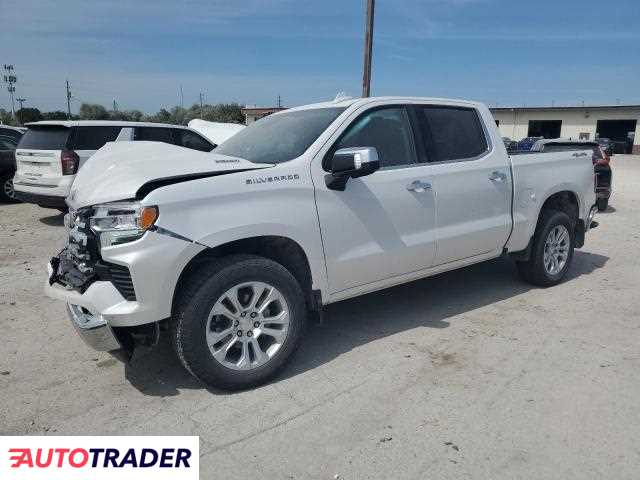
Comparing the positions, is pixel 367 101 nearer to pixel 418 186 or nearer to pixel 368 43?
pixel 418 186

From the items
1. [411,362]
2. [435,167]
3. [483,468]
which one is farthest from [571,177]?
[483,468]

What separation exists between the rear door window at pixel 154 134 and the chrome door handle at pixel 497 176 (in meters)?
6.69

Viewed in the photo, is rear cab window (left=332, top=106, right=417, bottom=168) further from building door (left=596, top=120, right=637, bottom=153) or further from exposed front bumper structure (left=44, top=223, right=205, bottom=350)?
building door (left=596, top=120, right=637, bottom=153)

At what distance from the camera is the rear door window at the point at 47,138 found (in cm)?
870

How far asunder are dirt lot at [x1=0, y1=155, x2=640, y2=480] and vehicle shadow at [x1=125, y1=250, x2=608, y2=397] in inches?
0.8

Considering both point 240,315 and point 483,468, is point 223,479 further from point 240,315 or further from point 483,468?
point 483,468

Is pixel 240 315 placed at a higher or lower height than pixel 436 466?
higher

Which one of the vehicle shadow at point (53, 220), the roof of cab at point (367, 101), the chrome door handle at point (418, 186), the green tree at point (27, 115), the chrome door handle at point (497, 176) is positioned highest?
the green tree at point (27, 115)

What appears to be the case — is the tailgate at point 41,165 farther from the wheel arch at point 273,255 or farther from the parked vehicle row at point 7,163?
the wheel arch at point 273,255

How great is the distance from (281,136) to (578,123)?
50645mm

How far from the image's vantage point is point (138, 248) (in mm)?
2918

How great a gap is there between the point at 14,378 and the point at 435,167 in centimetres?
354

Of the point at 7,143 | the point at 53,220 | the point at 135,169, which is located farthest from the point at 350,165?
the point at 7,143

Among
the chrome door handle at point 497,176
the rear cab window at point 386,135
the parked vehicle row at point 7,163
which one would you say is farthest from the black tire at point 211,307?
the parked vehicle row at point 7,163
